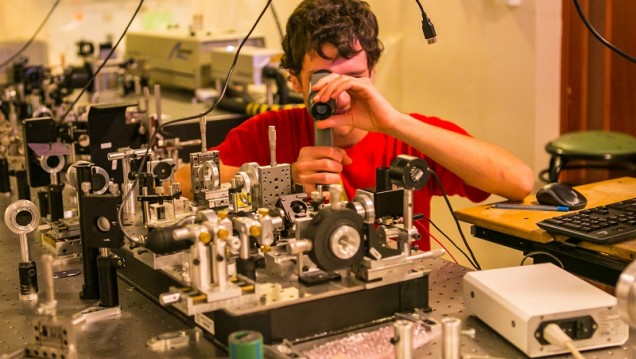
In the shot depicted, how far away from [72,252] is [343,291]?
812 millimetres

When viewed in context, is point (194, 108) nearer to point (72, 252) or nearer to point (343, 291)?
point (72, 252)

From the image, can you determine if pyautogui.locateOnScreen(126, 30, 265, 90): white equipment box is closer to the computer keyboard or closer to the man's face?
the man's face

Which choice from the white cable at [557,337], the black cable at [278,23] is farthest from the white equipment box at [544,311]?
the black cable at [278,23]

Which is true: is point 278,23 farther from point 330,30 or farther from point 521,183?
point 521,183

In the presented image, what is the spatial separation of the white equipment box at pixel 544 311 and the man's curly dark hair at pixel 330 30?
2.76 feet

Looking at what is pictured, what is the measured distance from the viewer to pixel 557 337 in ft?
4.24

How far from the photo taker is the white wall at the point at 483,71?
3.06 meters

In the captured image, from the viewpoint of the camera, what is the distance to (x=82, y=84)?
364 cm

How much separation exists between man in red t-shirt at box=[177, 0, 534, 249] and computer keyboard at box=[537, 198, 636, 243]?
8.7 inches

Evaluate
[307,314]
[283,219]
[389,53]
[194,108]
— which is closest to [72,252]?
[283,219]

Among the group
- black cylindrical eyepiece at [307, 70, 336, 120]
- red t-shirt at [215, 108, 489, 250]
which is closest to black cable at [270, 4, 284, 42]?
red t-shirt at [215, 108, 489, 250]

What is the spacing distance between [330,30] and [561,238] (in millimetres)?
752

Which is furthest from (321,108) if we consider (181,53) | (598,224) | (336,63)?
(181,53)

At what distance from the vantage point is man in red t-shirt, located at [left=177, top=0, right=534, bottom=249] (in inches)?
73.7
